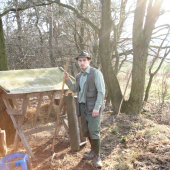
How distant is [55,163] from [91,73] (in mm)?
1906

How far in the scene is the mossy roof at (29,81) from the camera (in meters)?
3.17

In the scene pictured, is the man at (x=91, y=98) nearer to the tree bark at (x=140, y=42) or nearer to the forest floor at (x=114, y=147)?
the forest floor at (x=114, y=147)

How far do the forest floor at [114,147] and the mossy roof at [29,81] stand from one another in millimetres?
831

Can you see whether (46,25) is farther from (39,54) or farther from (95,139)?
(95,139)

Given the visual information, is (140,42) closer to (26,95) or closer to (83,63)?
(83,63)

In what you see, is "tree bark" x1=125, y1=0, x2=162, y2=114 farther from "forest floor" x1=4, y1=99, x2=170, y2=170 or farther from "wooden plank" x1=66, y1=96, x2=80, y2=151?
"wooden plank" x1=66, y1=96, x2=80, y2=151

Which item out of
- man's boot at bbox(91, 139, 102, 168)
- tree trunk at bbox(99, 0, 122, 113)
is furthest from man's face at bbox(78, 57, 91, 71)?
tree trunk at bbox(99, 0, 122, 113)

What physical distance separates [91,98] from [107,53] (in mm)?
3444

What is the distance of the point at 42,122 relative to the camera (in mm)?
3879

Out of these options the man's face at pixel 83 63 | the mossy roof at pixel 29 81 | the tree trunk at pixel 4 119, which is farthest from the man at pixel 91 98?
the tree trunk at pixel 4 119

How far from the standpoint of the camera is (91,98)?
10.1ft

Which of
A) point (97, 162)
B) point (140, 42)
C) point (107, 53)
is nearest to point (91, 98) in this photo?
point (97, 162)

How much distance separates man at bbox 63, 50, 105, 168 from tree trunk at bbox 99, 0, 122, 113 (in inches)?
122

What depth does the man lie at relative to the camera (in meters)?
3.00
